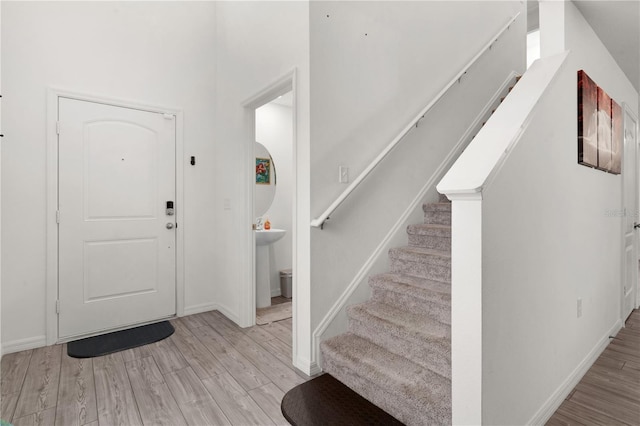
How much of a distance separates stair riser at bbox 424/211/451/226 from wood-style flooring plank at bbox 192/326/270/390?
175 centimetres

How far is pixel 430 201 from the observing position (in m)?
3.09

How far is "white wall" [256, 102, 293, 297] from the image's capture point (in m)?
4.19

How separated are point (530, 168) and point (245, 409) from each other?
192 cm

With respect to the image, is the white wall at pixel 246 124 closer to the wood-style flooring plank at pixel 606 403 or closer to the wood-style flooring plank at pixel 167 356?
the wood-style flooring plank at pixel 167 356

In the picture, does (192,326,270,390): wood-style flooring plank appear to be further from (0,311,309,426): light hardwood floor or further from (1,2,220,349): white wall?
(1,2,220,349): white wall

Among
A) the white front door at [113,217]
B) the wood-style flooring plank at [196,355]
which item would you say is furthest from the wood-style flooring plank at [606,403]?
the white front door at [113,217]

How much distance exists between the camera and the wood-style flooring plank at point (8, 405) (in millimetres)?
1830

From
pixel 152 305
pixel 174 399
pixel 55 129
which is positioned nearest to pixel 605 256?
pixel 174 399

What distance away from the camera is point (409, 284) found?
2.32 metres

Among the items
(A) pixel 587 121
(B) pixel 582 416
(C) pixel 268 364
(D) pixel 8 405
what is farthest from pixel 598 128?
(D) pixel 8 405

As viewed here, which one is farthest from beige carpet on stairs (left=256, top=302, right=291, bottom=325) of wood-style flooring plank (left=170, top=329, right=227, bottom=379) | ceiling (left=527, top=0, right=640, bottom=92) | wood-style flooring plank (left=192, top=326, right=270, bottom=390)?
ceiling (left=527, top=0, right=640, bottom=92)

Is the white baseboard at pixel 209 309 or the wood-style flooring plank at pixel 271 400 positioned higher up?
the white baseboard at pixel 209 309

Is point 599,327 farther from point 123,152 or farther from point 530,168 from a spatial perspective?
point 123,152

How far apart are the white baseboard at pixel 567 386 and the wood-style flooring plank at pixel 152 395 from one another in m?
1.82
